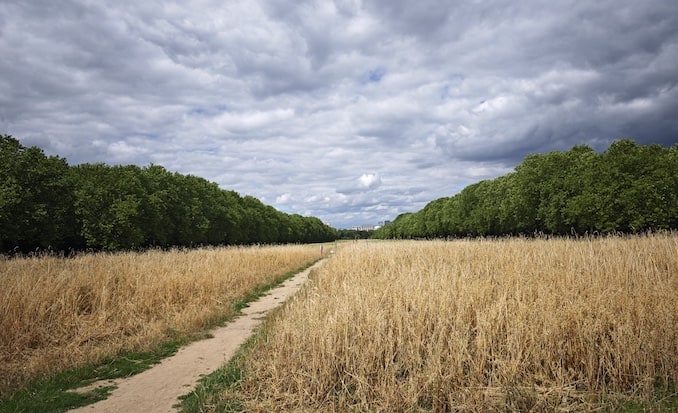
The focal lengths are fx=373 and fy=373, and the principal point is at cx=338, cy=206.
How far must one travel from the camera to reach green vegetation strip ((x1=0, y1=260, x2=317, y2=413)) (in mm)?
5316

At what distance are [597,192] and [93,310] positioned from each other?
30.2m

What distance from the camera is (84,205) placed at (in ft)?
90.0

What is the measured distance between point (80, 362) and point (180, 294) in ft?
17.4

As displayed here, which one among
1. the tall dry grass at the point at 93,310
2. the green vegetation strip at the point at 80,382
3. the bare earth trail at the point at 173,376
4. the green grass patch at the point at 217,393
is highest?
the tall dry grass at the point at 93,310

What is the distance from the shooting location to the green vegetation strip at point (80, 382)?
5316mm

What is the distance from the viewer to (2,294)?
8.64 metres

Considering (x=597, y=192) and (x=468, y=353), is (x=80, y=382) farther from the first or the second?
(x=597, y=192)

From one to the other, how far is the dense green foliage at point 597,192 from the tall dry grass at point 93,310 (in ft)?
55.4

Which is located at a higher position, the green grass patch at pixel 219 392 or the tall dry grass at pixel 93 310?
the tall dry grass at pixel 93 310

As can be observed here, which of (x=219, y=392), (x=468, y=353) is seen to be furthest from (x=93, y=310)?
(x=468, y=353)

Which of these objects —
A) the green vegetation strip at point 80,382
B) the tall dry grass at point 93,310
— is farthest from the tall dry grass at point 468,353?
the tall dry grass at point 93,310

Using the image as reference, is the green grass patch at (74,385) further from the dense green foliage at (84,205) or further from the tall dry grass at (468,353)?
the dense green foliage at (84,205)

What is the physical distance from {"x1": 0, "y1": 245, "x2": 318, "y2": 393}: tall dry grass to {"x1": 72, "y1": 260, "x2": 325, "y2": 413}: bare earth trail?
39.0 inches

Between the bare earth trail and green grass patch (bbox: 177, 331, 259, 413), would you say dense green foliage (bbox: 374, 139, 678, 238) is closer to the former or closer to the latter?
the bare earth trail
